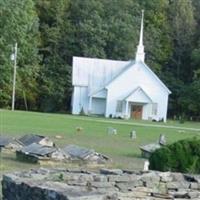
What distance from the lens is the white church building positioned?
72.6 m

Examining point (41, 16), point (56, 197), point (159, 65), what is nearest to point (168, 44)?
point (159, 65)

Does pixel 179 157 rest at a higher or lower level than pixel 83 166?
higher

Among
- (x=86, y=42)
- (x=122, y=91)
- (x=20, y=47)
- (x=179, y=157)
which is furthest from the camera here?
(x=86, y=42)

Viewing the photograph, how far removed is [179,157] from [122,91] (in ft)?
187

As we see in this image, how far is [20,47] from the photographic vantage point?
238ft

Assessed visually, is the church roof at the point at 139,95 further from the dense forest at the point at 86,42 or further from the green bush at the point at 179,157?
the green bush at the point at 179,157

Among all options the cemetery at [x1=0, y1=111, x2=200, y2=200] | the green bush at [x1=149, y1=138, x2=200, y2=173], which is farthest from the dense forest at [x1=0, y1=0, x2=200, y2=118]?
the green bush at [x1=149, y1=138, x2=200, y2=173]

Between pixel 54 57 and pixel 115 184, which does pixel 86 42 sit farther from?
pixel 115 184


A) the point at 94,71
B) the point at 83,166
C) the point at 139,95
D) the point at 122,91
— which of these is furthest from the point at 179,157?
the point at 94,71

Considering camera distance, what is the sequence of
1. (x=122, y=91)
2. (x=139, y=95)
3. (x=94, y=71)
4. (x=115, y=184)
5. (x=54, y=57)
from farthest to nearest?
(x=54, y=57) → (x=94, y=71) → (x=122, y=91) → (x=139, y=95) → (x=115, y=184)

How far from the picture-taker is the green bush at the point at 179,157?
53.2 feet

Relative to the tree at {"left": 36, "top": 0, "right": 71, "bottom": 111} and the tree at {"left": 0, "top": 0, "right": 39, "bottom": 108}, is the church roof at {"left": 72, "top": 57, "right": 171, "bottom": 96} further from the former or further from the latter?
the tree at {"left": 0, "top": 0, "right": 39, "bottom": 108}

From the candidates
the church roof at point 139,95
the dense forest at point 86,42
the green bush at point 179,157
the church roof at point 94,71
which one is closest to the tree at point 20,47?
the dense forest at point 86,42

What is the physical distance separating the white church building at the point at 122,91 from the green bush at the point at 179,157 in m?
55.2
